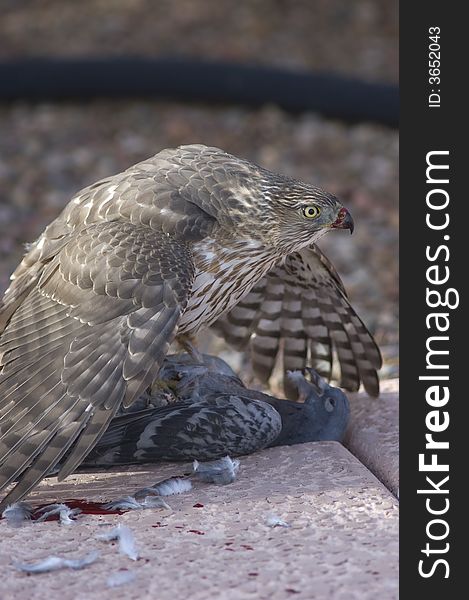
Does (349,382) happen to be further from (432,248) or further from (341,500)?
(341,500)

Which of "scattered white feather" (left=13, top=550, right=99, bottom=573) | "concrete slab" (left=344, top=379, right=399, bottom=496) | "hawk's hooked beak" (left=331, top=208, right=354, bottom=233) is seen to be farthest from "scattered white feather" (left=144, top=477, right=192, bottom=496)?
"hawk's hooked beak" (left=331, top=208, right=354, bottom=233)

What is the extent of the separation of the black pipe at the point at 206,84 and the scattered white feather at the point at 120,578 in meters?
5.99

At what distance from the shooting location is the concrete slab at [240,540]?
2920mm

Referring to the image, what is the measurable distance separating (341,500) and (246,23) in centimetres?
757

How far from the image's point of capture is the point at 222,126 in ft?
28.2

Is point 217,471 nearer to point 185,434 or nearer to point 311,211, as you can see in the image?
point 185,434

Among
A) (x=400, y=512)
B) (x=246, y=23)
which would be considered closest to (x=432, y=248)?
(x=400, y=512)

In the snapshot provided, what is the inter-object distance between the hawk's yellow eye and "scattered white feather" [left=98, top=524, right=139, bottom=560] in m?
1.36

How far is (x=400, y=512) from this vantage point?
11.1 feet

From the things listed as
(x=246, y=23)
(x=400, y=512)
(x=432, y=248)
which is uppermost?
(x=246, y=23)

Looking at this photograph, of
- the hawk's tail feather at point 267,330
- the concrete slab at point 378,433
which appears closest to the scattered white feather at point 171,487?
the concrete slab at point 378,433

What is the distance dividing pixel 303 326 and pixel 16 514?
69.7 inches

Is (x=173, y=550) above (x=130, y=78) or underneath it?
underneath

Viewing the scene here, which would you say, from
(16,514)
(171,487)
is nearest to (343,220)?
(171,487)
